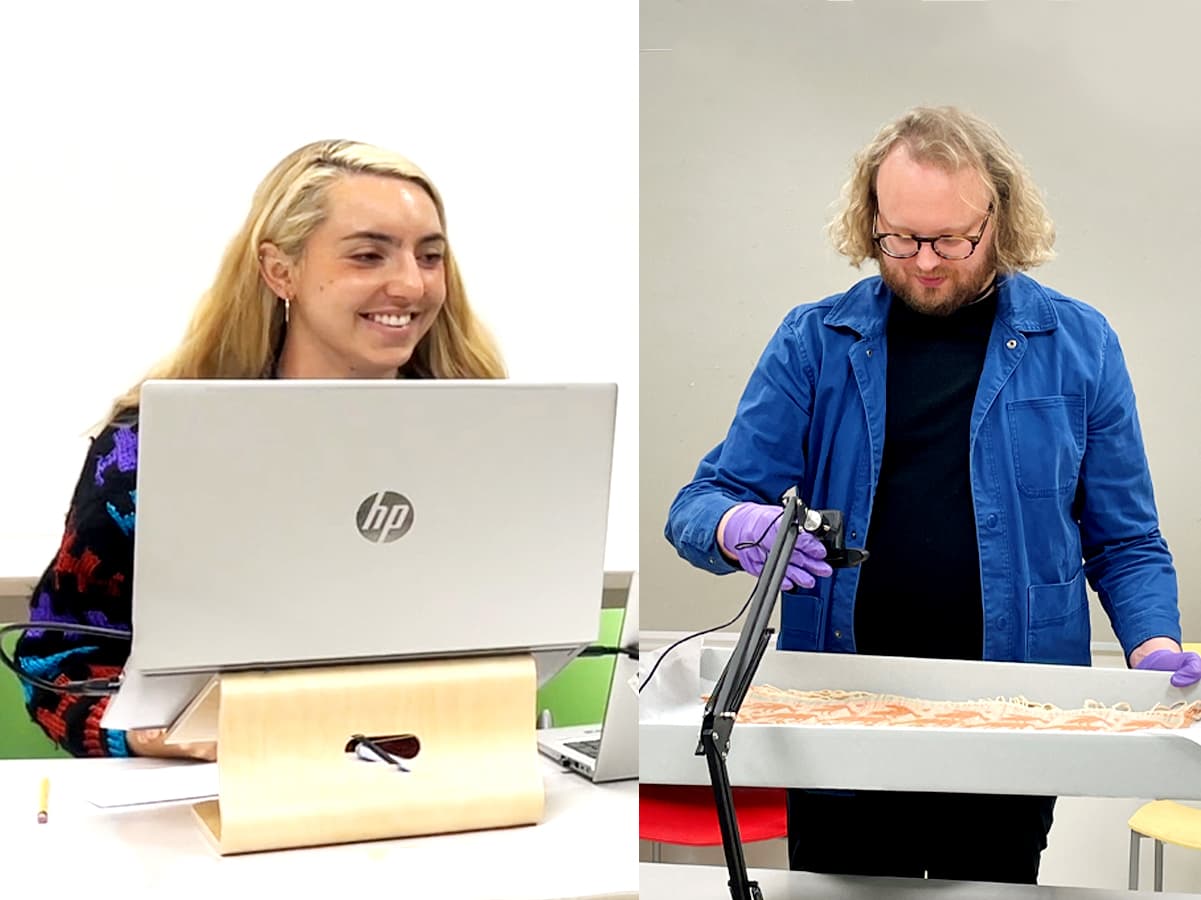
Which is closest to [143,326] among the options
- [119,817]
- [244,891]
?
[119,817]

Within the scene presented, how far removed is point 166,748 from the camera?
1553 millimetres

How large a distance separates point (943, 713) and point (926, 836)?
0.15 m

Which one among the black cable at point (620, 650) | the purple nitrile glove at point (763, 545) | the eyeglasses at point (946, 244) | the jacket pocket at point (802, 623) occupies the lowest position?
the black cable at point (620, 650)

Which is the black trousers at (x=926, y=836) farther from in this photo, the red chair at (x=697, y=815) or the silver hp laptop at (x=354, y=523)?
the silver hp laptop at (x=354, y=523)

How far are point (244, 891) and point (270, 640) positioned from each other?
0.23 meters

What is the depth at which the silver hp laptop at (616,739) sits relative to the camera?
1.38 meters

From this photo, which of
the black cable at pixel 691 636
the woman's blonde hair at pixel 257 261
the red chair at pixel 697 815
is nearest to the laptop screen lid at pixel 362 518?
the black cable at pixel 691 636

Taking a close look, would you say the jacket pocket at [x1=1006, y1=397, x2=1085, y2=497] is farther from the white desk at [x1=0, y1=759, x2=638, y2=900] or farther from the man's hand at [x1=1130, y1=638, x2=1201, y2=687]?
the white desk at [x1=0, y1=759, x2=638, y2=900]

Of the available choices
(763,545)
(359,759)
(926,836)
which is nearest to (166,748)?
(359,759)

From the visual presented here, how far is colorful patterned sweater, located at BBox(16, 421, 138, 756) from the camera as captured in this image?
6.20 feet

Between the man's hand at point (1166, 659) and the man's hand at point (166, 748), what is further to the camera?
the man's hand at point (166, 748)

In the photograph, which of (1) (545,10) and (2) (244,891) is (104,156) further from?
(2) (244,891)

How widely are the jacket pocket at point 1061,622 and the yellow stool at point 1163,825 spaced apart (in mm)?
180

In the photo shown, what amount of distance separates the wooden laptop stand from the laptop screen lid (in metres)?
0.03
